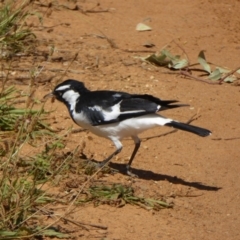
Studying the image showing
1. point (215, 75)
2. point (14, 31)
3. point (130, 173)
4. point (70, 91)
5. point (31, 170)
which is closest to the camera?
point (31, 170)

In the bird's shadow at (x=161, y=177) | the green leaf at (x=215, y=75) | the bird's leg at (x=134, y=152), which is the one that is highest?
the bird's leg at (x=134, y=152)

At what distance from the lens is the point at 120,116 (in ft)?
24.8

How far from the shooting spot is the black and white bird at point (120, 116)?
7.49 metres

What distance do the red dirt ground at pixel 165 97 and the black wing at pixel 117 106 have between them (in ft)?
1.67

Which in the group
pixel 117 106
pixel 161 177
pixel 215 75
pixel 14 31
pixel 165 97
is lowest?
pixel 215 75

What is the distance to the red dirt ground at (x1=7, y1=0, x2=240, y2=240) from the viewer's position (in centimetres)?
688

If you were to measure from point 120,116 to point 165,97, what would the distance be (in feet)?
5.57

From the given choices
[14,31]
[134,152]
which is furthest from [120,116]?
[14,31]

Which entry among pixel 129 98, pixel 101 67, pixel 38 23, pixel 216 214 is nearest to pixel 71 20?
pixel 38 23

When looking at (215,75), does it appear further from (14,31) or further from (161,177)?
Answer: (161,177)

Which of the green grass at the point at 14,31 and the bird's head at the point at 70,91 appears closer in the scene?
the bird's head at the point at 70,91

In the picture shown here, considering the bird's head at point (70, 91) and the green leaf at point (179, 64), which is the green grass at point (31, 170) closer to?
the bird's head at point (70, 91)

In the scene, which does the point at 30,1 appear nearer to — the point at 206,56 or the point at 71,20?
the point at 71,20

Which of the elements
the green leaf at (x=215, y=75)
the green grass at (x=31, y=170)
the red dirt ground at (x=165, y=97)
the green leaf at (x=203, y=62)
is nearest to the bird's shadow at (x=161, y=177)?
the red dirt ground at (x=165, y=97)
